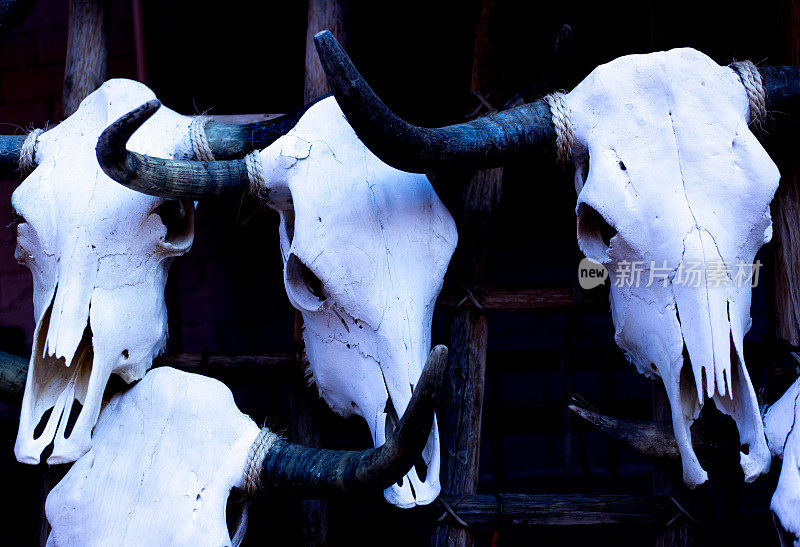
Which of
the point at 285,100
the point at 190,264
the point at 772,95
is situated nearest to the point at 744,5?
the point at 772,95

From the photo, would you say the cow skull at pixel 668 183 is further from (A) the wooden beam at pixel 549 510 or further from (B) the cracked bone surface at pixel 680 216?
(A) the wooden beam at pixel 549 510

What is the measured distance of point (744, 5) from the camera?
9.09 feet

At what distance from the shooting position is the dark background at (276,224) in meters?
2.69

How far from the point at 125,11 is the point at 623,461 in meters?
2.64

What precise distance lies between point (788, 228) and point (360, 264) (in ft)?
3.60

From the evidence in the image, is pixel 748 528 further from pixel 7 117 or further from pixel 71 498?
pixel 7 117

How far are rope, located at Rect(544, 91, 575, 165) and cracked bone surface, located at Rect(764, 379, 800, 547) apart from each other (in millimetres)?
651

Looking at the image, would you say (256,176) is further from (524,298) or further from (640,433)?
(640,433)

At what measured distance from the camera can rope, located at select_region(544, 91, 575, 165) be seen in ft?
5.42

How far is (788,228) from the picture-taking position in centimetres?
200

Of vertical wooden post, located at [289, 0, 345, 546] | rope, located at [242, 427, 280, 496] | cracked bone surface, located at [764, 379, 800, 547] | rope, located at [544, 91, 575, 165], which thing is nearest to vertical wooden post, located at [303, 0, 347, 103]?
vertical wooden post, located at [289, 0, 345, 546]

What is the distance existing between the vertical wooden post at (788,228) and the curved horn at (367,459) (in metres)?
1.10

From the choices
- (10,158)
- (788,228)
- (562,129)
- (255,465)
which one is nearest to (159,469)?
(255,465)

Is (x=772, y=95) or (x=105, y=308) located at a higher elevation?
(x=772, y=95)
